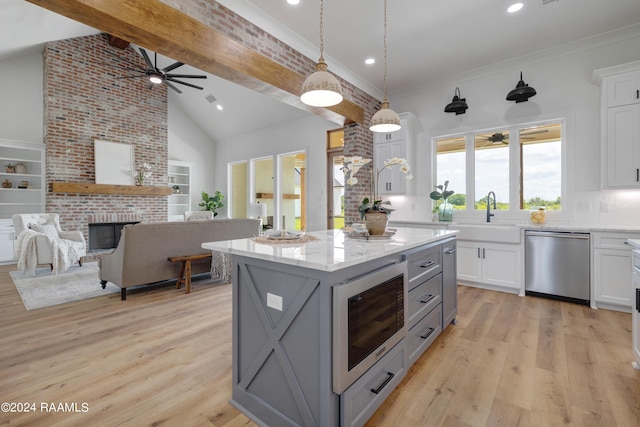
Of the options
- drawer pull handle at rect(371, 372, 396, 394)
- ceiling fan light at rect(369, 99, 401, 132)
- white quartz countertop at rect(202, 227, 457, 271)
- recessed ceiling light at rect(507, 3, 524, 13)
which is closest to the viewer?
white quartz countertop at rect(202, 227, 457, 271)

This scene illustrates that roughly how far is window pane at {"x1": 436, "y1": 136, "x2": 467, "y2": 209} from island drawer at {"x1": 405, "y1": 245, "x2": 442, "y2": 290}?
2671 millimetres

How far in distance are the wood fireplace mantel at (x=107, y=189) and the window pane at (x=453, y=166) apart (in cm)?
647

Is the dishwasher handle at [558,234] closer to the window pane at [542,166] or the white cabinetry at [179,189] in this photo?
the window pane at [542,166]

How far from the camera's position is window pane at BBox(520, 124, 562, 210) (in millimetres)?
4090

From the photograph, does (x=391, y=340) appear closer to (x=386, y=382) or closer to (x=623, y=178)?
(x=386, y=382)

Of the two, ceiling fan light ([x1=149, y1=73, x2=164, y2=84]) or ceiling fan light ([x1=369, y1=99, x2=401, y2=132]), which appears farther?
ceiling fan light ([x1=149, y1=73, x2=164, y2=84])

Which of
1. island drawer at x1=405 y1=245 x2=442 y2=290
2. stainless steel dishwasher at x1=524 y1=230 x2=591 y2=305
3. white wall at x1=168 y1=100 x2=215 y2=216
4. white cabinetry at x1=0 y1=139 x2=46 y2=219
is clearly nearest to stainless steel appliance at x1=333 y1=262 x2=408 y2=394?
island drawer at x1=405 y1=245 x2=442 y2=290

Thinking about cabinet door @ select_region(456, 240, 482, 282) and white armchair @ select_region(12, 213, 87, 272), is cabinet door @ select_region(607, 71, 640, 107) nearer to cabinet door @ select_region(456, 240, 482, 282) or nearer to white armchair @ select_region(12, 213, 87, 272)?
cabinet door @ select_region(456, 240, 482, 282)

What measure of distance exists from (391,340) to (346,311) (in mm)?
539

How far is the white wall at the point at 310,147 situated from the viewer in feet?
21.9

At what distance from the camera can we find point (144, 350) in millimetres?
2412

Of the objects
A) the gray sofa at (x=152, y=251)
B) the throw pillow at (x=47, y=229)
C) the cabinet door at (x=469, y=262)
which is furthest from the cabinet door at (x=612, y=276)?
the throw pillow at (x=47, y=229)

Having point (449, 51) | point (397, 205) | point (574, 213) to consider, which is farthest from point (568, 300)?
point (449, 51)

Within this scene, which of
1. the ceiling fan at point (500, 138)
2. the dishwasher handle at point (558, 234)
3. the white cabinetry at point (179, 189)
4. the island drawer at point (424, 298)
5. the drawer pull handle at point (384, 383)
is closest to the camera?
the drawer pull handle at point (384, 383)
